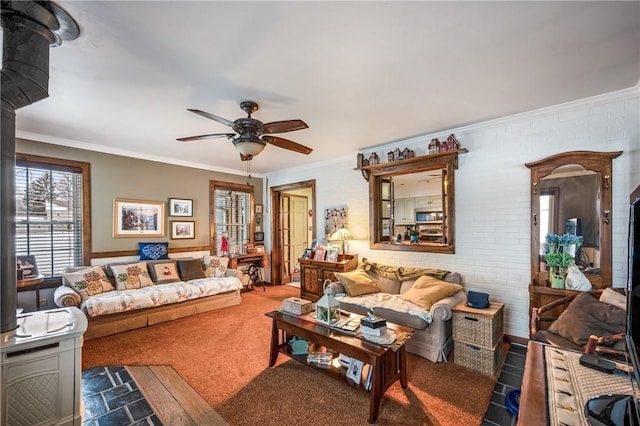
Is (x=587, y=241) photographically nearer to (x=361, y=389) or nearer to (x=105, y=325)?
(x=361, y=389)

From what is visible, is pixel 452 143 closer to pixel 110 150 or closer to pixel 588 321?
pixel 588 321

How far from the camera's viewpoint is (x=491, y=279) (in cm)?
341

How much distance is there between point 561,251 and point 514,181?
2.85 ft

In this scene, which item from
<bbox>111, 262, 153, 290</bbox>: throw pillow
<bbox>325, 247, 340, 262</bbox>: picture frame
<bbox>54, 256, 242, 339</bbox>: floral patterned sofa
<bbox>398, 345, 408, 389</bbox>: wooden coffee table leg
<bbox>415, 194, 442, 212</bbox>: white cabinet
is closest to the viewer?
<bbox>398, 345, 408, 389</bbox>: wooden coffee table leg

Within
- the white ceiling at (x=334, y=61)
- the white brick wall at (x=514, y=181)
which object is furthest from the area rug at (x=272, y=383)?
the white ceiling at (x=334, y=61)

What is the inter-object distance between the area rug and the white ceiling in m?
2.59

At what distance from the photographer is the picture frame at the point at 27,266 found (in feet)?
11.4

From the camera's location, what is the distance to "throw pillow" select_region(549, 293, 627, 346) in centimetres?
209

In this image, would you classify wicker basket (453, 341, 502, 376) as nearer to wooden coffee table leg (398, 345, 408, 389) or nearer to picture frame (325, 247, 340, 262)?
wooden coffee table leg (398, 345, 408, 389)

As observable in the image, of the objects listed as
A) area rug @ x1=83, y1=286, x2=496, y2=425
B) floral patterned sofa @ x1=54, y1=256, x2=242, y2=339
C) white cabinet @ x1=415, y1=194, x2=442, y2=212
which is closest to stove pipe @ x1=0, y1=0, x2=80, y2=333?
area rug @ x1=83, y1=286, x2=496, y2=425

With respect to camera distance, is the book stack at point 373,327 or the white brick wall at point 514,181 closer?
the book stack at point 373,327

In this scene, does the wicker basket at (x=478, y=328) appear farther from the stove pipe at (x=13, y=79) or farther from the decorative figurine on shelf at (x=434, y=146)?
the stove pipe at (x=13, y=79)

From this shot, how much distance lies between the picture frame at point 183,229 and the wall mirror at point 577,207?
5299 mm

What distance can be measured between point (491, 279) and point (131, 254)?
531 cm
